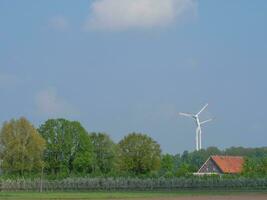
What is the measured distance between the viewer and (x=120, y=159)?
348 feet

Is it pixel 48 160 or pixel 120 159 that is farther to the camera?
pixel 48 160

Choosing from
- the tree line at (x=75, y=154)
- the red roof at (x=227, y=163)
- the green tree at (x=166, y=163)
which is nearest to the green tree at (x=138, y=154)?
the tree line at (x=75, y=154)

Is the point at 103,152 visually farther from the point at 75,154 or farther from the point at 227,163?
the point at 227,163

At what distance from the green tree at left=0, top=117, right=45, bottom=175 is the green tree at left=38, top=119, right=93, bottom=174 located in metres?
8.08

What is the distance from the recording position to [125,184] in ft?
339

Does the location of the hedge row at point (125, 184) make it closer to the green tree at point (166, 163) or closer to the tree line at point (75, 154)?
the tree line at point (75, 154)

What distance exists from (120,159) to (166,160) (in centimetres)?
2168

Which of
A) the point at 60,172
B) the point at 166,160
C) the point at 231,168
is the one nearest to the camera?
the point at 60,172

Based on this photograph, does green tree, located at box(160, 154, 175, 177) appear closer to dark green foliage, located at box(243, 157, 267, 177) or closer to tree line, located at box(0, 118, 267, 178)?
tree line, located at box(0, 118, 267, 178)

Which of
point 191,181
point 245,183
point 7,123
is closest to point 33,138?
A: point 7,123

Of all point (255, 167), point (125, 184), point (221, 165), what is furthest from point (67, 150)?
point (221, 165)

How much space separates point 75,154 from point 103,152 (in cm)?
575

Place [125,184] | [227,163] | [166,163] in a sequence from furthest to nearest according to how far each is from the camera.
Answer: [227,163]
[166,163]
[125,184]

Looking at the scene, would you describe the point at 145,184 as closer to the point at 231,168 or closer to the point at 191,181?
the point at 191,181
